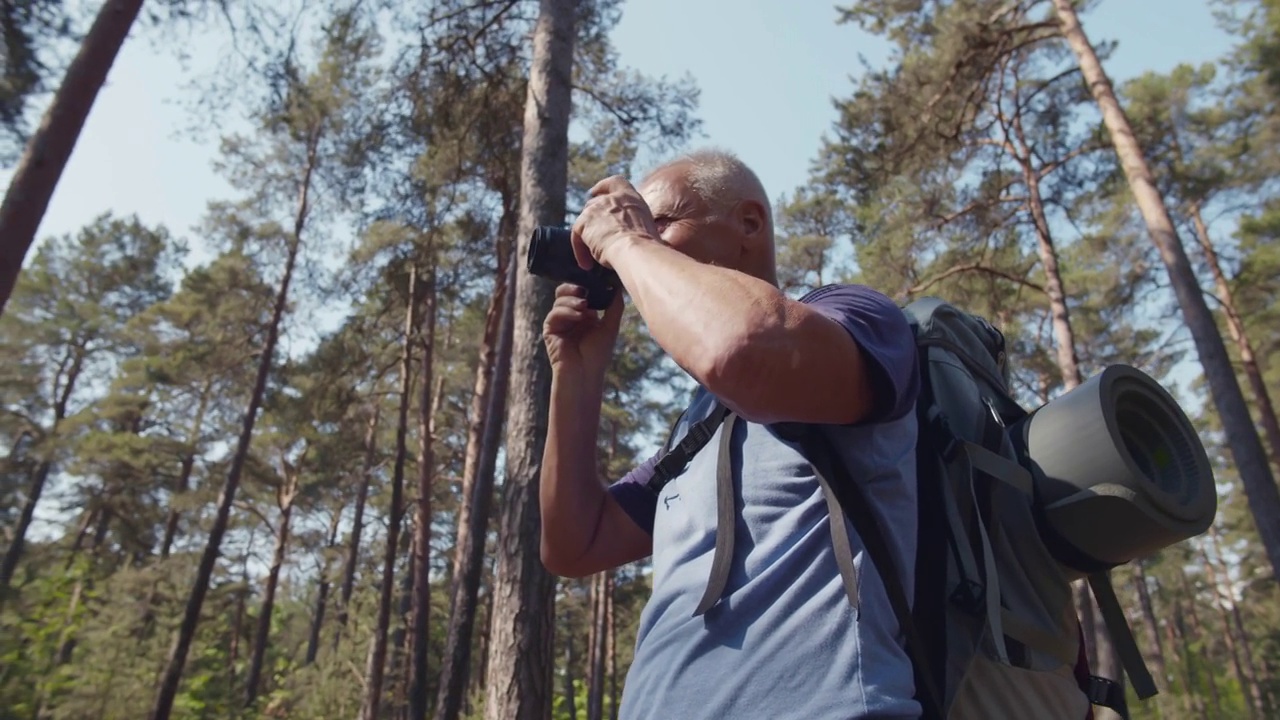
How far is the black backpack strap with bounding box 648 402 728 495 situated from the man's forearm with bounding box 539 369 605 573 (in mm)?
241

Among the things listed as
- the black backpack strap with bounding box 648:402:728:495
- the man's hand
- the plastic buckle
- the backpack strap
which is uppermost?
the man's hand

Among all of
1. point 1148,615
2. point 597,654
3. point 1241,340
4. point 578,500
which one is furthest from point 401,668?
point 578,500

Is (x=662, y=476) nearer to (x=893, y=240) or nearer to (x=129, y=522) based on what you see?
(x=893, y=240)

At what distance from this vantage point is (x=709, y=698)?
111 cm

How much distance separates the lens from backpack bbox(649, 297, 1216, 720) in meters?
1.07

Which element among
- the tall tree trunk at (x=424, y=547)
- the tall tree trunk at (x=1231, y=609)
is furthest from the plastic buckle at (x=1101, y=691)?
the tall tree trunk at (x=1231, y=609)

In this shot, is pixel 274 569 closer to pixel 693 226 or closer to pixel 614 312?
pixel 614 312

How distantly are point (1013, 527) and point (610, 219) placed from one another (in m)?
0.77

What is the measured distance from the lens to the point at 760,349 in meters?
1.05

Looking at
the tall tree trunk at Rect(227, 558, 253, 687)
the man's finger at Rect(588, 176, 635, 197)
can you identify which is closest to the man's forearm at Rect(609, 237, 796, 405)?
the man's finger at Rect(588, 176, 635, 197)

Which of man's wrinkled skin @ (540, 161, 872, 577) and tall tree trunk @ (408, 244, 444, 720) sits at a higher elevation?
tall tree trunk @ (408, 244, 444, 720)

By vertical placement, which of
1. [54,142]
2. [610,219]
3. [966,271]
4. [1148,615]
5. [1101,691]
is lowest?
[1101,691]

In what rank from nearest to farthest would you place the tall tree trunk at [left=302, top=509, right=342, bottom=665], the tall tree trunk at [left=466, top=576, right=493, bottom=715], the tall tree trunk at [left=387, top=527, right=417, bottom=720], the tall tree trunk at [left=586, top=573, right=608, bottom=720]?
the tall tree trunk at [left=466, top=576, right=493, bottom=715]
the tall tree trunk at [left=387, top=527, right=417, bottom=720]
the tall tree trunk at [left=586, top=573, right=608, bottom=720]
the tall tree trunk at [left=302, top=509, right=342, bottom=665]

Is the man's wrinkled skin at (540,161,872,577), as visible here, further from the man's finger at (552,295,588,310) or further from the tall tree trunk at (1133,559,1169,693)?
the tall tree trunk at (1133,559,1169,693)
